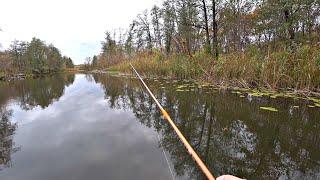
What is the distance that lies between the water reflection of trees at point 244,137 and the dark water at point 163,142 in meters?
0.01

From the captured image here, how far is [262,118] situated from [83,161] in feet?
12.3

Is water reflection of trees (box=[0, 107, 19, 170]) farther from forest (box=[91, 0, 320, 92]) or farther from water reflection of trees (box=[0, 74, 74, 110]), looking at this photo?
forest (box=[91, 0, 320, 92])

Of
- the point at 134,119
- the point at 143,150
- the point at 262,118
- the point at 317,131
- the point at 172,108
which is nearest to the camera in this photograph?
the point at 143,150

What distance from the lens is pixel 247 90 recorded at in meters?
9.24

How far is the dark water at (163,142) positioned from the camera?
134 inches

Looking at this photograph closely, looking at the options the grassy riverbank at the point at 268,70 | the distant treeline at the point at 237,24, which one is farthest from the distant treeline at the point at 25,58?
the grassy riverbank at the point at 268,70

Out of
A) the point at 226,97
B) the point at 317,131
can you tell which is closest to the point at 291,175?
the point at 317,131

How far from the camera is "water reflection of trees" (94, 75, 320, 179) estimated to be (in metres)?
3.31

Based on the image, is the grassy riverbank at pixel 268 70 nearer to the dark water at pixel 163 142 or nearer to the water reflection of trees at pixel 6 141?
the dark water at pixel 163 142

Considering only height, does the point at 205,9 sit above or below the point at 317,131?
above

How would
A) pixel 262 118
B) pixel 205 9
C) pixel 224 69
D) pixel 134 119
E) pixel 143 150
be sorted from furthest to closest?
pixel 205 9
pixel 224 69
pixel 134 119
pixel 262 118
pixel 143 150

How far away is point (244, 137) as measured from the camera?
4.48m

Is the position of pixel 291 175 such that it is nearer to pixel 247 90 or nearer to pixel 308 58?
pixel 308 58

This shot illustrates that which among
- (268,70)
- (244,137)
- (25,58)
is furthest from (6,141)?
(25,58)
